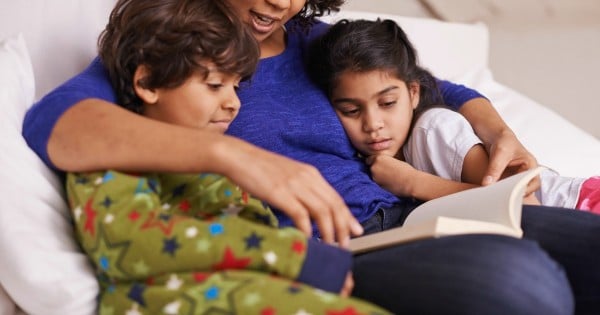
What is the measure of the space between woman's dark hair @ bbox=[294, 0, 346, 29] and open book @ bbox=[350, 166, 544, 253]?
43 centimetres

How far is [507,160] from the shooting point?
122cm

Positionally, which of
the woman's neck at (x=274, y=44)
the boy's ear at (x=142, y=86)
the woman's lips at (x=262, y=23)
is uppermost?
the woman's lips at (x=262, y=23)

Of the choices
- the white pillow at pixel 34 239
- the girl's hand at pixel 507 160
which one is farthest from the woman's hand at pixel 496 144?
the white pillow at pixel 34 239

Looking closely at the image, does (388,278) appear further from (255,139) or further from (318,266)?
(255,139)

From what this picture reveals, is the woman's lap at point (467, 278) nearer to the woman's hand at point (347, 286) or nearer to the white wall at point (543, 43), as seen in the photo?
the woman's hand at point (347, 286)

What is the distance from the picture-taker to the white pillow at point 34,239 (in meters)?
0.88

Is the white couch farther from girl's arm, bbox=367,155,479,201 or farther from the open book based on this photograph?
girl's arm, bbox=367,155,479,201

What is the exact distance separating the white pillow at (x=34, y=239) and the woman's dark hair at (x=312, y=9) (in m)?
0.56

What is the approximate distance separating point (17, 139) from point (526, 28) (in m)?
1.54

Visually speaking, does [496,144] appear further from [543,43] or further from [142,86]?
[543,43]

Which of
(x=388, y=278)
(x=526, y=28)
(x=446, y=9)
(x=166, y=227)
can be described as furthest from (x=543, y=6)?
(x=166, y=227)

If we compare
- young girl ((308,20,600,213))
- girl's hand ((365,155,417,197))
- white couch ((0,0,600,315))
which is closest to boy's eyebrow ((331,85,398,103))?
young girl ((308,20,600,213))

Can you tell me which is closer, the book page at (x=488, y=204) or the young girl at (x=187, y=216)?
the young girl at (x=187, y=216)

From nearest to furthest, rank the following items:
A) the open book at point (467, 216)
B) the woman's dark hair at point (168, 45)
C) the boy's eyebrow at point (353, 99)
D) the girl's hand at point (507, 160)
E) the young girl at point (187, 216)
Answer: the young girl at point (187, 216)
the open book at point (467, 216)
the woman's dark hair at point (168, 45)
the girl's hand at point (507, 160)
the boy's eyebrow at point (353, 99)
